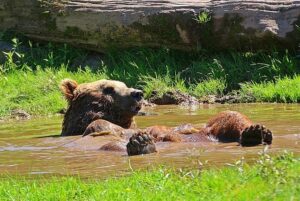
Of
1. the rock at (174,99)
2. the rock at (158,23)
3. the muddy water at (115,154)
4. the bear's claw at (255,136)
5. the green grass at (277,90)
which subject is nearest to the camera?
the muddy water at (115,154)

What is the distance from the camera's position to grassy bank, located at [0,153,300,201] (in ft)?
15.3

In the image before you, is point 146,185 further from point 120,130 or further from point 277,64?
point 277,64

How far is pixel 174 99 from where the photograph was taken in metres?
13.6

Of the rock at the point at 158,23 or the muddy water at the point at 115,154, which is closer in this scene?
the muddy water at the point at 115,154

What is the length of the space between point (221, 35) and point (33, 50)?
4482mm

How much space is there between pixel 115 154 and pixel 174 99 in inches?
226

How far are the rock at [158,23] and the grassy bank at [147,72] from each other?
0.25 meters

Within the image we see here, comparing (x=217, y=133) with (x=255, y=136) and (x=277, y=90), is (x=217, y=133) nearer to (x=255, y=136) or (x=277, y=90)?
(x=255, y=136)

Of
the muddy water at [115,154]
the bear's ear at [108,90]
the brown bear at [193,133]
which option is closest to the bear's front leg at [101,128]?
the brown bear at [193,133]

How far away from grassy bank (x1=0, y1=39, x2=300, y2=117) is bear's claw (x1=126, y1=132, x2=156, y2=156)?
548 cm

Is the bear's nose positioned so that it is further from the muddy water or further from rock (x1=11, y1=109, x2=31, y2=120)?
rock (x1=11, y1=109, x2=31, y2=120)

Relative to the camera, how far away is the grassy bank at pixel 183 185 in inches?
183

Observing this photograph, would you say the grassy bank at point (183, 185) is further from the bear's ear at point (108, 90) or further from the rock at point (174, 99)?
the rock at point (174, 99)

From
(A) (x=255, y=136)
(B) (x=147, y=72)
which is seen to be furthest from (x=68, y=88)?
(B) (x=147, y=72)
